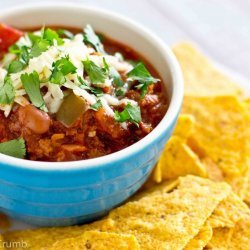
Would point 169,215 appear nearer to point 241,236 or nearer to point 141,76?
→ point 241,236

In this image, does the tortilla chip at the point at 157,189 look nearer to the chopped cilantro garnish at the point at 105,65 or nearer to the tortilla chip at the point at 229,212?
the tortilla chip at the point at 229,212

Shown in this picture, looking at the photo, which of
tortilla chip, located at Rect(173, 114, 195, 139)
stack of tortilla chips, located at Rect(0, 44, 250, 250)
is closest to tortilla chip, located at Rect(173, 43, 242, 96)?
stack of tortilla chips, located at Rect(0, 44, 250, 250)

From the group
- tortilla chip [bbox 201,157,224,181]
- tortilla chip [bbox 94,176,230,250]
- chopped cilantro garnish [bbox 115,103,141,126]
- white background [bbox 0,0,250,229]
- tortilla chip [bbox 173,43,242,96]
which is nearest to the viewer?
chopped cilantro garnish [bbox 115,103,141,126]

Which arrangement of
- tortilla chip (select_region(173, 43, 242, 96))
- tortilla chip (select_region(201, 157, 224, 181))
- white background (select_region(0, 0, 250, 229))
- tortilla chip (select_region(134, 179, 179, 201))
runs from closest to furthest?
tortilla chip (select_region(134, 179, 179, 201))
tortilla chip (select_region(201, 157, 224, 181))
tortilla chip (select_region(173, 43, 242, 96))
white background (select_region(0, 0, 250, 229))

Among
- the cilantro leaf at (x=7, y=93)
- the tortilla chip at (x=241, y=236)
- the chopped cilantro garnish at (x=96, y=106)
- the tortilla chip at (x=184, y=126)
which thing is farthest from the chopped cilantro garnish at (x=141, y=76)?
the tortilla chip at (x=241, y=236)

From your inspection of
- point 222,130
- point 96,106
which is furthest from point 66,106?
point 222,130

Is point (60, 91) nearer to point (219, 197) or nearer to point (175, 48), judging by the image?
point (219, 197)

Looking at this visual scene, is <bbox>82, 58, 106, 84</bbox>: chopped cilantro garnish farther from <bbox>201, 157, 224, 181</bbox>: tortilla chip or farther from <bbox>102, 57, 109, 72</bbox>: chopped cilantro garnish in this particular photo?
<bbox>201, 157, 224, 181</bbox>: tortilla chip
